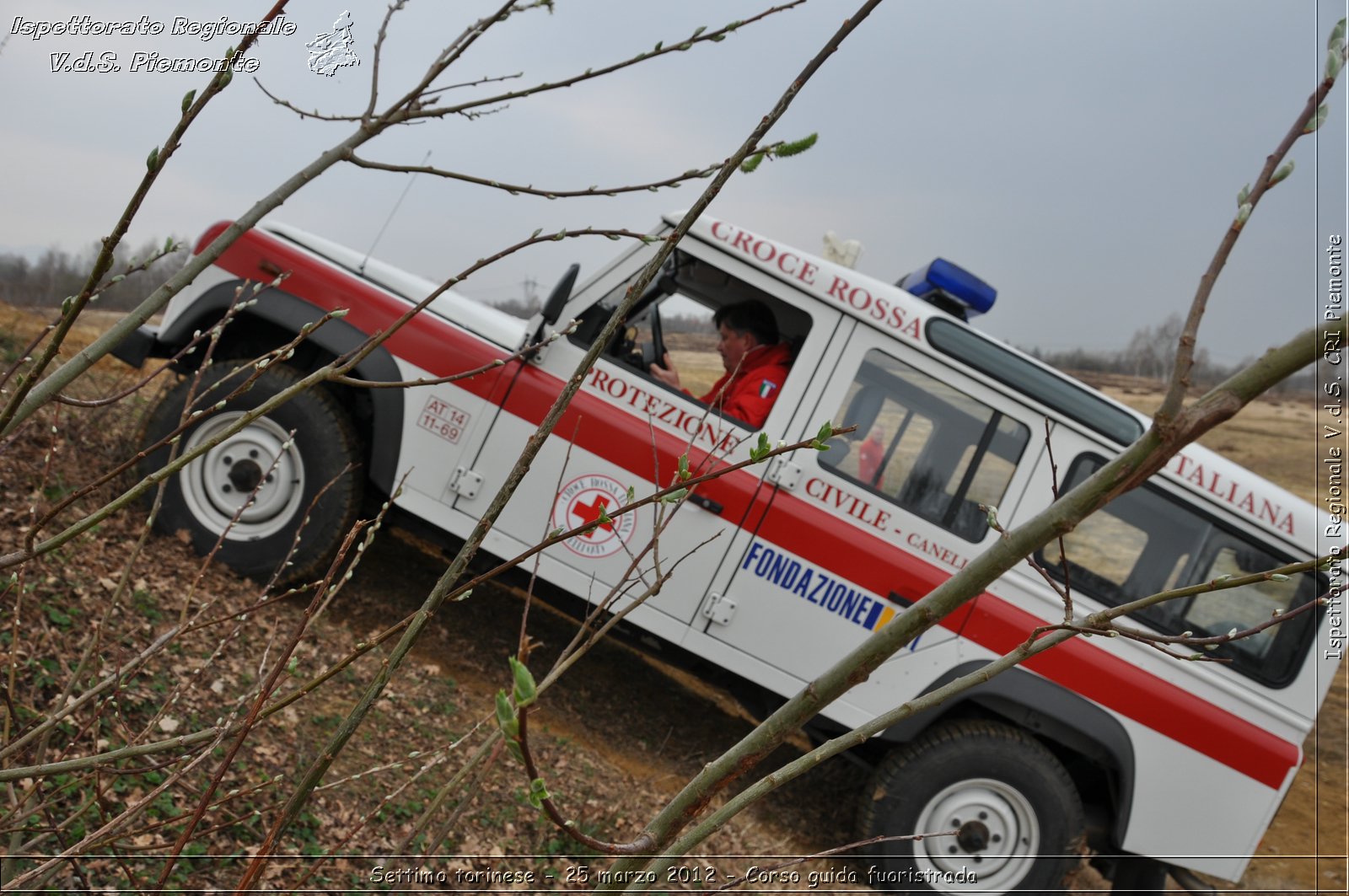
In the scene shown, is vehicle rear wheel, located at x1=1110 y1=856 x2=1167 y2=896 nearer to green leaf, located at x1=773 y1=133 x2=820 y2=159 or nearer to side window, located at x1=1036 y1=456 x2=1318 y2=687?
side window, located at x1=1036 y1=456 x2=1318 y2=687

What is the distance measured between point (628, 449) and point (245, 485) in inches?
66.4

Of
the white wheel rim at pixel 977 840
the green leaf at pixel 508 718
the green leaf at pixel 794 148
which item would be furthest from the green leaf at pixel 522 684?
the white wheel rim at pixel 977 840

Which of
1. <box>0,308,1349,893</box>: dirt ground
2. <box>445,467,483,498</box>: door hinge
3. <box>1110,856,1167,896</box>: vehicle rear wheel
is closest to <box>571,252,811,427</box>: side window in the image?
<box>445,467,483,498</box>: door hinge

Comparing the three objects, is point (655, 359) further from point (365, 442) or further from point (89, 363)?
point (89, 363)

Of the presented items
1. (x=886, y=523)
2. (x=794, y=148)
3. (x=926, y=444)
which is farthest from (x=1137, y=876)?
(x=794, y=148)

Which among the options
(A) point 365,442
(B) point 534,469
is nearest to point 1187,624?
(B) point 534,469

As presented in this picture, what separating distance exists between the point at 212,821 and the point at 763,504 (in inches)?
88.2

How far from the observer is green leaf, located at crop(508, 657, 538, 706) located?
0.56 metres

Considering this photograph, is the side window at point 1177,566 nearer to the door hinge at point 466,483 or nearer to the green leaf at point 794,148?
the door hinge at point 466,483

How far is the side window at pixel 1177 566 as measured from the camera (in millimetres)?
4148

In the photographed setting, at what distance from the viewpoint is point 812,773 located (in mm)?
5371

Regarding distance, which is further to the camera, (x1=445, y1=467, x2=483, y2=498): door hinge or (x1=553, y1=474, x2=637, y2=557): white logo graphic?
(x1=445, y1=467, x2=483, y2=498): door hinge

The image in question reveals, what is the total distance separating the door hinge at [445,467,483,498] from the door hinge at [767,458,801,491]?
3.92 ft

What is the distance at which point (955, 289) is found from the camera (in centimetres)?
445
